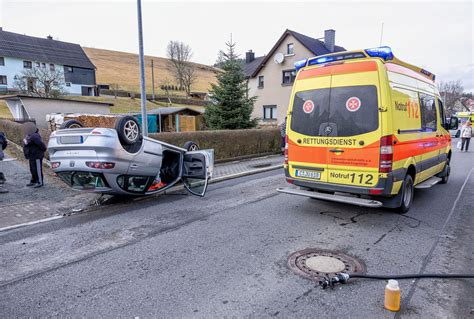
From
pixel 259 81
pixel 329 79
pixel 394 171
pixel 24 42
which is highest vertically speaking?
pixel 24 42

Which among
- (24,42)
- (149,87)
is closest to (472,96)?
(149,87)

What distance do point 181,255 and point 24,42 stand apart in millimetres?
66740

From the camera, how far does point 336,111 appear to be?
5.68m

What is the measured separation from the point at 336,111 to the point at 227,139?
823cm

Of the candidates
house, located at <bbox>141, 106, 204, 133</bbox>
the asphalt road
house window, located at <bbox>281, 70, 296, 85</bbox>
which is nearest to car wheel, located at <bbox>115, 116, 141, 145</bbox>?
the asphalt road

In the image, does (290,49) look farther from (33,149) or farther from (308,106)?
(33,149)

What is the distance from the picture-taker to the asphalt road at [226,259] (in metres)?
3.11

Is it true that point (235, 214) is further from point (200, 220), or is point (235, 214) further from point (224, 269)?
point (224, 269)

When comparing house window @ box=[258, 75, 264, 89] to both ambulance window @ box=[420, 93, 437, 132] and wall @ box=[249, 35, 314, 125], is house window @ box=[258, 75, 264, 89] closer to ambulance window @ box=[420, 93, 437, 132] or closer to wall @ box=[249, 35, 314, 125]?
wall @ box=[249, 35, 314, 125]

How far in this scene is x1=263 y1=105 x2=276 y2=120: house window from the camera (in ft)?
114

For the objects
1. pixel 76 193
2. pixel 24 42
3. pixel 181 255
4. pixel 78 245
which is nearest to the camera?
pixel 181 255

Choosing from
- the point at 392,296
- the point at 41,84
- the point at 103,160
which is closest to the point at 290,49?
the point at 41,84

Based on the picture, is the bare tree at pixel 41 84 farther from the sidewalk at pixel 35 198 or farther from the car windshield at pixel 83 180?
the car windshield at pixel 83 180

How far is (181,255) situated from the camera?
428 centimetres
